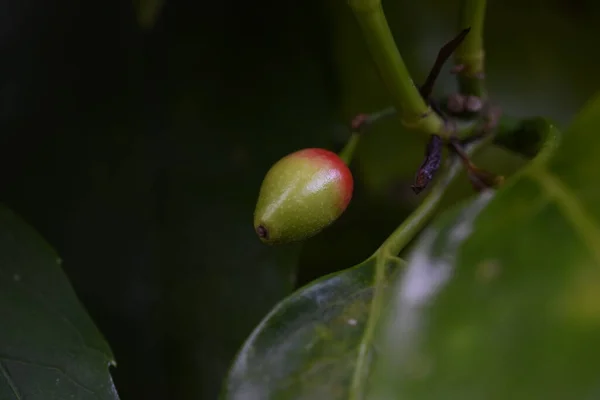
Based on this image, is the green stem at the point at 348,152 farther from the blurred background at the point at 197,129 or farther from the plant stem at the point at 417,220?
the blurred background at the point at 197,129

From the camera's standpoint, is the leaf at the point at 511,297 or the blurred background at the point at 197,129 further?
the blurred background at the point at 197,129

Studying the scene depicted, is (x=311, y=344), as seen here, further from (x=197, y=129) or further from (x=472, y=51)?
(x=197, y=129)

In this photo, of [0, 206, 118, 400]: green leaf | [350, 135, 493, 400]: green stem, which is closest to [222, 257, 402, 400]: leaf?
[350, 135, 493, 400]: green stem

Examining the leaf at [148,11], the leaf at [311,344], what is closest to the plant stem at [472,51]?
the leaf at [311,344]

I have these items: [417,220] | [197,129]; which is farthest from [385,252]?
[197,129]

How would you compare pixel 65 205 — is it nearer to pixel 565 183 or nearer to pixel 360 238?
pixel 360 238

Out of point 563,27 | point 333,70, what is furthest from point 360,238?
point 563,27

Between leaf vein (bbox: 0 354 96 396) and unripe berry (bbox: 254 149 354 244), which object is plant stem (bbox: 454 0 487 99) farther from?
leaf vein (bbox: 0 354 96 396)
